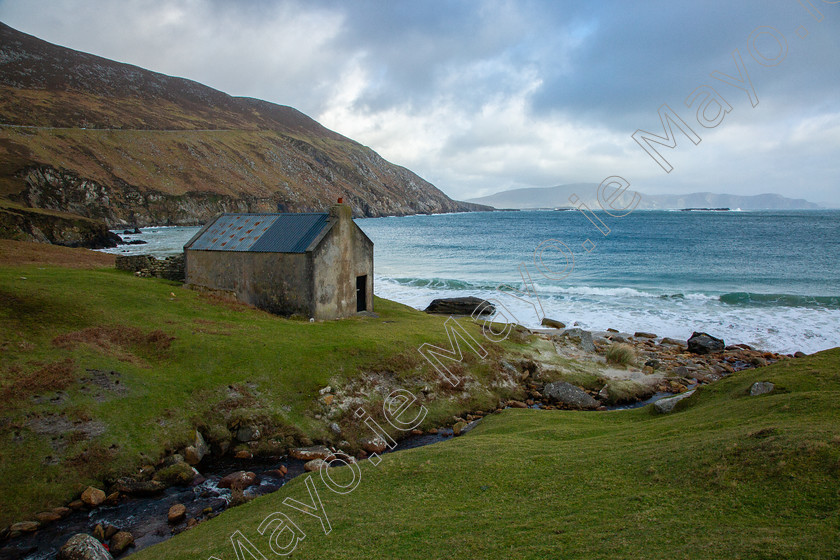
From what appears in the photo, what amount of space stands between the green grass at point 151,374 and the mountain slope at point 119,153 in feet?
274

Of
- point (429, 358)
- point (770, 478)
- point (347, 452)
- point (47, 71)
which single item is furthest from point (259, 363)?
point (47, 71)

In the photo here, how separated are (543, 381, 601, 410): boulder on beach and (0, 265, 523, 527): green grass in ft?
8.23

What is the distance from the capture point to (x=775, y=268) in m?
57.9

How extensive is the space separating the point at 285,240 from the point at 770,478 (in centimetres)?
2358

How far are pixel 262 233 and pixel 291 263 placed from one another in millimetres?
4165

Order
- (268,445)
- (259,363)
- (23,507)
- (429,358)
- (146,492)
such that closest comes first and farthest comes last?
(23,507) < (146,492) < (268,445) < (259,363) < (429,358)

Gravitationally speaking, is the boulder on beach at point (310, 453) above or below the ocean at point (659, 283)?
below

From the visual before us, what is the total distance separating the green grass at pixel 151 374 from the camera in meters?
12.2

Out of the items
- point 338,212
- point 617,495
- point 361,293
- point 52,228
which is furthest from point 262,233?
point 52,228

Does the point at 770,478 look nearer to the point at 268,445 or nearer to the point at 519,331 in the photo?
the point at 268,445

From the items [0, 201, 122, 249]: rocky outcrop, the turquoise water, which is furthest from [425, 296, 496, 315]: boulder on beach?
[0, 201, 122, 249]: rocky outcrop

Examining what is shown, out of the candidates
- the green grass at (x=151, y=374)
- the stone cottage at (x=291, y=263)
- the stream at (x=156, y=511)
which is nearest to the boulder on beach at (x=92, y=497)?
the stream at (x=156, y=511)

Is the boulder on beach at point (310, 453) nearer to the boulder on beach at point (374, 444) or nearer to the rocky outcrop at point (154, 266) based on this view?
the boulder on beach at point (374, 444)

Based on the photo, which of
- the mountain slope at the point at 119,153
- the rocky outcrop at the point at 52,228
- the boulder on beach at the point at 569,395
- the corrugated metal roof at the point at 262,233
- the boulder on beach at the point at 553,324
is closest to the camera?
the boulder on beach at the point at 569,395
